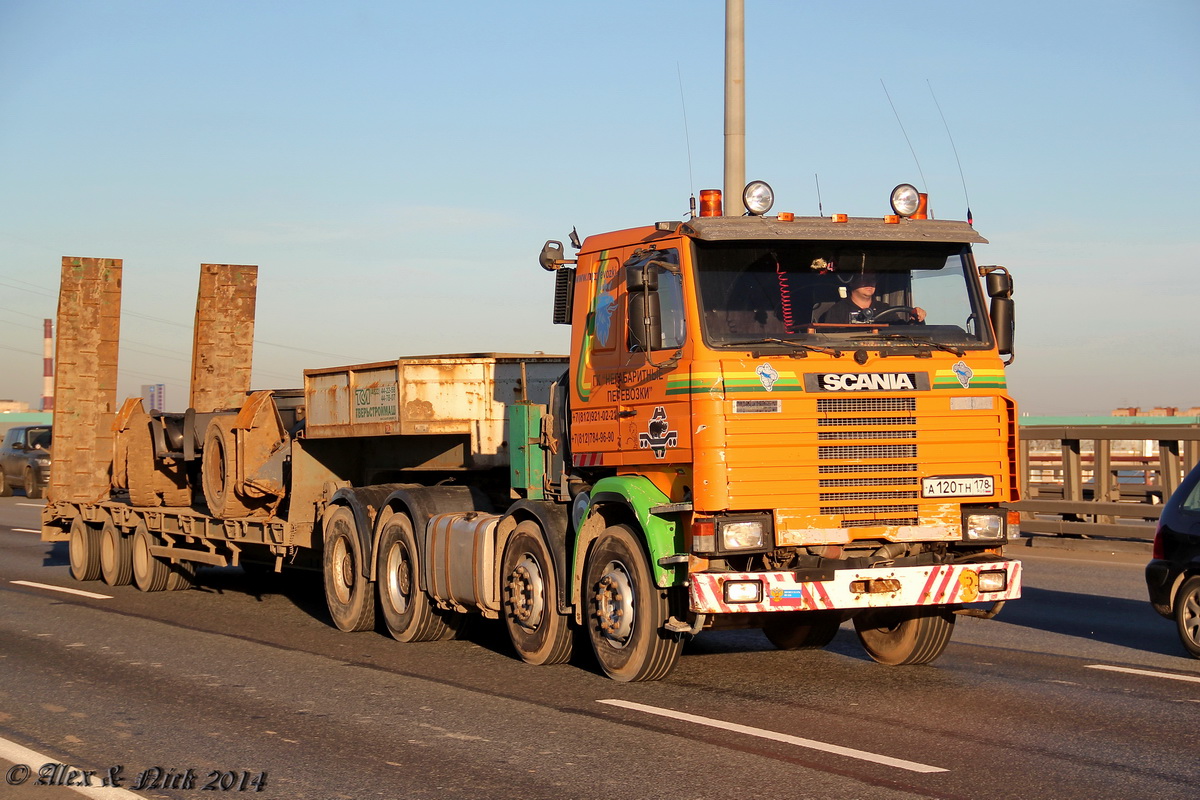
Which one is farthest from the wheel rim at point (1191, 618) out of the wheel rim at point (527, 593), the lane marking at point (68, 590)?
the lane marking at point (68, 590)

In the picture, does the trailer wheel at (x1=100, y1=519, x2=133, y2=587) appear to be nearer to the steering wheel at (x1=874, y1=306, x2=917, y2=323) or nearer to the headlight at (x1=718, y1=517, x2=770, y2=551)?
the headlight at (x1=718, y1=517, x2=770, y2=551)

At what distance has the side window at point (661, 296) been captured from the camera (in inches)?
352

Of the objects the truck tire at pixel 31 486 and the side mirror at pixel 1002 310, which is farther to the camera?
the truck tire at pixel 31 486

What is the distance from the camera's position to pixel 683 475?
350 inches

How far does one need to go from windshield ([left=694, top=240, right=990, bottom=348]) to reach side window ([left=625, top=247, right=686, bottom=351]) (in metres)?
0.17

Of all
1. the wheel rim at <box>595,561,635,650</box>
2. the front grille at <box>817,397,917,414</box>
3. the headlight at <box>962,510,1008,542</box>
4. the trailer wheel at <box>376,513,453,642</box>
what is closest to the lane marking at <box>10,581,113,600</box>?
the trailer wheel at <box>376,513,453,642</box>

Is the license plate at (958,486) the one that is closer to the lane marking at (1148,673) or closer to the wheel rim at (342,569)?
the lane marking at (1148,673)

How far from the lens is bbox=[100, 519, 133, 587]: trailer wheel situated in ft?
56.6

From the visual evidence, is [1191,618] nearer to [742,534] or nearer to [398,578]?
[742,534]

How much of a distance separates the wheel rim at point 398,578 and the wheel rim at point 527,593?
1.76m

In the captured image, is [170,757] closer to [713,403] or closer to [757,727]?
[757,727]

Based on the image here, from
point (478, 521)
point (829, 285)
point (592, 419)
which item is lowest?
point (478, 521)

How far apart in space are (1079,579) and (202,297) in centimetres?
1070

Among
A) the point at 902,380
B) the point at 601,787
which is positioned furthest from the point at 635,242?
the point at 601,787
